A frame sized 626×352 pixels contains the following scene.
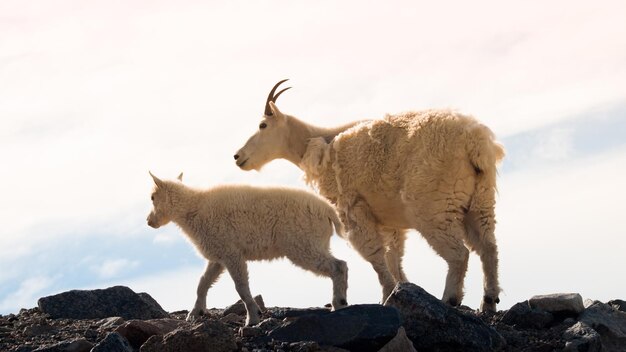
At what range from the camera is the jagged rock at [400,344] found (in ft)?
35.0

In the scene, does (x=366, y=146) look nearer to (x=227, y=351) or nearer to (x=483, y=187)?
(x=483, y=187)

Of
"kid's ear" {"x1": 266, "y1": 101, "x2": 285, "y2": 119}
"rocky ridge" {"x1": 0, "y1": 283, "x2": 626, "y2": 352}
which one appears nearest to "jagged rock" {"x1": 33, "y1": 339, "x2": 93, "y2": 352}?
"rocky ridge" {"x1": 0, "y1": 283, "x2": 626, "y2": 352}

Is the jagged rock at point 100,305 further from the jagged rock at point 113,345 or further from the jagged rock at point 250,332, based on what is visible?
the jagged rock at point 113,345

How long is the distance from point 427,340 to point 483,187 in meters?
3.50

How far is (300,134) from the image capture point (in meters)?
16.6

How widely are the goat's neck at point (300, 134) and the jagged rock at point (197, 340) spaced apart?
20.3ft

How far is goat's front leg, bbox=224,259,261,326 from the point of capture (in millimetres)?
12430

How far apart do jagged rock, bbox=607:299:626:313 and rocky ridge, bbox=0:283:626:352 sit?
1.24 metres

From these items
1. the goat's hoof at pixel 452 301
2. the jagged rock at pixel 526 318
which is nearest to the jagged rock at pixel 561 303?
the jagged rock at pixel 526 318

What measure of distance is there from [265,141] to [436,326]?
608 centimetres

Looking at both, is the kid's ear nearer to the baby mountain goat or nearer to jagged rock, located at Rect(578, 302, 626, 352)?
the baby mountain goat

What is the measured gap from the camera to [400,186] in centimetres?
1440

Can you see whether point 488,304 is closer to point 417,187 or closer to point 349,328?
point 417,187

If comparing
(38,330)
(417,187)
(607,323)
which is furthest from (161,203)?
(607,323)
